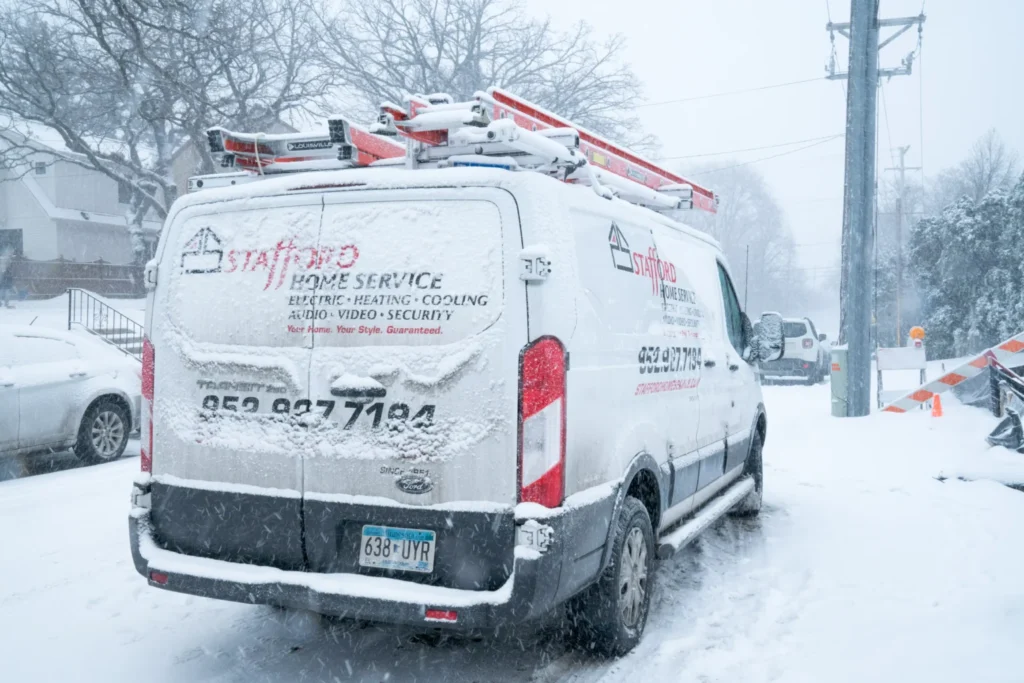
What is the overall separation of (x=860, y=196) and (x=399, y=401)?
11.1 metres

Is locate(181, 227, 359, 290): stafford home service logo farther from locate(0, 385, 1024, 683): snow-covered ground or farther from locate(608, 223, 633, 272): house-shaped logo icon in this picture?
locate(0, 385, 1024, 683): snow-covered ground

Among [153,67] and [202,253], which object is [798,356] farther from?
[202,253]

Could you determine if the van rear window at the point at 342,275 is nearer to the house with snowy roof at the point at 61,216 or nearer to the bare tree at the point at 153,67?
the bare tree at the point at 153,67

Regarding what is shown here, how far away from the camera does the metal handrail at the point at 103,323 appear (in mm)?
17891

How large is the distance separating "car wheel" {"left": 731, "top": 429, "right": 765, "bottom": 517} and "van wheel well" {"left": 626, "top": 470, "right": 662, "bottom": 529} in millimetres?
2541

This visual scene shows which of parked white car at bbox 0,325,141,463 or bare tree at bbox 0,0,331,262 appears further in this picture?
bare tree at bbox 0,0,331,262

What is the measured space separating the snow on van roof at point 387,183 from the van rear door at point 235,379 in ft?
0.20

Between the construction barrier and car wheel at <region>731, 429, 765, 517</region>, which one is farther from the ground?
the construction barrier

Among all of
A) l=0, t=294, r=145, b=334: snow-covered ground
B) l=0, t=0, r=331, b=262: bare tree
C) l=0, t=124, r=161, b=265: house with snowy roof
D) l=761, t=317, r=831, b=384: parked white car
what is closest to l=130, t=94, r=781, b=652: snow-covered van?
l=0, t=0, r=331, b=262: bare tree

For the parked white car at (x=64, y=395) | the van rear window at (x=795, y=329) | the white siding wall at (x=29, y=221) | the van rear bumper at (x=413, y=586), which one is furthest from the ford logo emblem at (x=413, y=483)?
the white siding wall at (x=29, y=221)

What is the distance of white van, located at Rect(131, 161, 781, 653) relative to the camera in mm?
3281

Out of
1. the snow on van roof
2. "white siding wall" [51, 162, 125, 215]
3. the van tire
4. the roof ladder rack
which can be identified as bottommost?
the van tire

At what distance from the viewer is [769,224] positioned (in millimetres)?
73125

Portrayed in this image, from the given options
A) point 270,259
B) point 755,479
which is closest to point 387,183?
point 270,259
